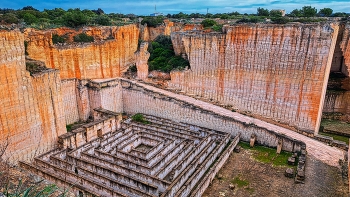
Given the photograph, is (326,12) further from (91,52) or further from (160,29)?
(91,52)

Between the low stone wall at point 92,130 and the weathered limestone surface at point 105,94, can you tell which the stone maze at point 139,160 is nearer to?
the low stone wall at point 92,130

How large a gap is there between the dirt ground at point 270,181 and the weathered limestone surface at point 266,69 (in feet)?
14.9

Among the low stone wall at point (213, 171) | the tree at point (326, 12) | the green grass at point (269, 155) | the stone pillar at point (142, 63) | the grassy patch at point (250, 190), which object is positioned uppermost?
the tree at point (326, 12)

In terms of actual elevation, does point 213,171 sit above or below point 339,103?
below

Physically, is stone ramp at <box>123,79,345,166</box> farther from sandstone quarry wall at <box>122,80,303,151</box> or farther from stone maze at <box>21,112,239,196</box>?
stone maze at <box>21,112,239,196</box>

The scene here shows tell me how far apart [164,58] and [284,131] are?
12.6 meters

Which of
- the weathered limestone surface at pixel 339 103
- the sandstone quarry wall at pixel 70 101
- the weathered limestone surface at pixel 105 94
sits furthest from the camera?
the weathered limestone surface at pixel 339 103

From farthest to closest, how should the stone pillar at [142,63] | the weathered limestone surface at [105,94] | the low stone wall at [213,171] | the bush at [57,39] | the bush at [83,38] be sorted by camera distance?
the stone pillar at [142,63], the bush at [83,38], the bush at [57,39], the weathered limestone surface at [105,94], the low stone wall at [213,171]

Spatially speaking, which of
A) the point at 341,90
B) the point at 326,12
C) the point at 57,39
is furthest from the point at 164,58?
the point at 326,12

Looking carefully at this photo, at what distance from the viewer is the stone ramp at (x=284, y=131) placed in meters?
15.7

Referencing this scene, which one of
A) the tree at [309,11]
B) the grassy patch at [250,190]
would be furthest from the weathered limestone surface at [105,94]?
the tree at [309,11]

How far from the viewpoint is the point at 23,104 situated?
1447 centimetres

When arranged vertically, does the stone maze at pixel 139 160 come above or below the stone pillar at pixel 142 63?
below

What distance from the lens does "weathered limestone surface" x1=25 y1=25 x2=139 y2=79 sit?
1948 cm
